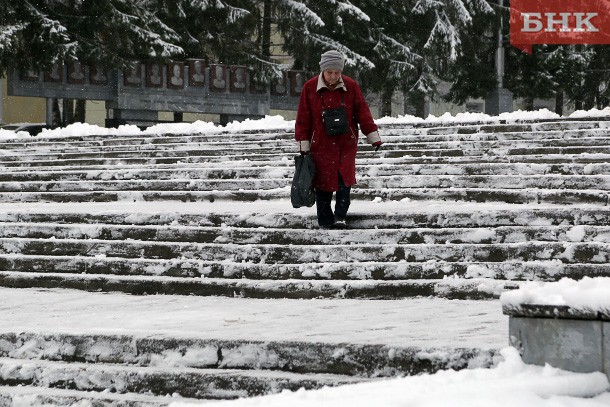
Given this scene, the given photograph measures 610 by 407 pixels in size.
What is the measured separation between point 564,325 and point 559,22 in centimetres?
2333

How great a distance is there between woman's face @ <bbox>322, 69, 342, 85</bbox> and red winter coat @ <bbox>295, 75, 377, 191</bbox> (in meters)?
0.09

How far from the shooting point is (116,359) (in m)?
6.09

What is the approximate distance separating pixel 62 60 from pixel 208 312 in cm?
1575

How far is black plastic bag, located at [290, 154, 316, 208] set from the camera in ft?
27.7

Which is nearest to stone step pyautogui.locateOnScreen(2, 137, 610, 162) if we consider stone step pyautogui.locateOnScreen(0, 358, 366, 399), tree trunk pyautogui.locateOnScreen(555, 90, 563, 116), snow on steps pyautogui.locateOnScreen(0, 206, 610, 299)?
snow on steps pyautogui.locateOnScreen(0, 206, 610, 299)

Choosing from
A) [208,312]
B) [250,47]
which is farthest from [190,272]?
[250,47]

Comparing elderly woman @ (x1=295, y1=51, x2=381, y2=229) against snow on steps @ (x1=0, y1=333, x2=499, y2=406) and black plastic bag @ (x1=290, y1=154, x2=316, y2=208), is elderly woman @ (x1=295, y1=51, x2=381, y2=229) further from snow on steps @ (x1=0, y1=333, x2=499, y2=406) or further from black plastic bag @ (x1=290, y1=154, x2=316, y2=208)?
snow on steps @ (x1=0, y1=333, x2=499, y2=406)

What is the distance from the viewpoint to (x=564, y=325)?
14.6ft

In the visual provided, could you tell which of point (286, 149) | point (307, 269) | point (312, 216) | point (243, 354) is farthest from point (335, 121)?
point (286, 149)

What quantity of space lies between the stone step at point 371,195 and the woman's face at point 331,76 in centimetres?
210

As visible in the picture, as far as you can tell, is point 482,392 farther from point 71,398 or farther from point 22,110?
point 22,110

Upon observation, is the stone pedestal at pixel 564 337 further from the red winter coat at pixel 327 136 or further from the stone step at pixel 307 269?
the red winter coat at pixel 327 136

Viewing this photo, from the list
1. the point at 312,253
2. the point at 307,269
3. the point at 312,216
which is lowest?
the point at 307,269

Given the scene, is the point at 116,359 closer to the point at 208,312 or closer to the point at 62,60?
the point at 208,312
